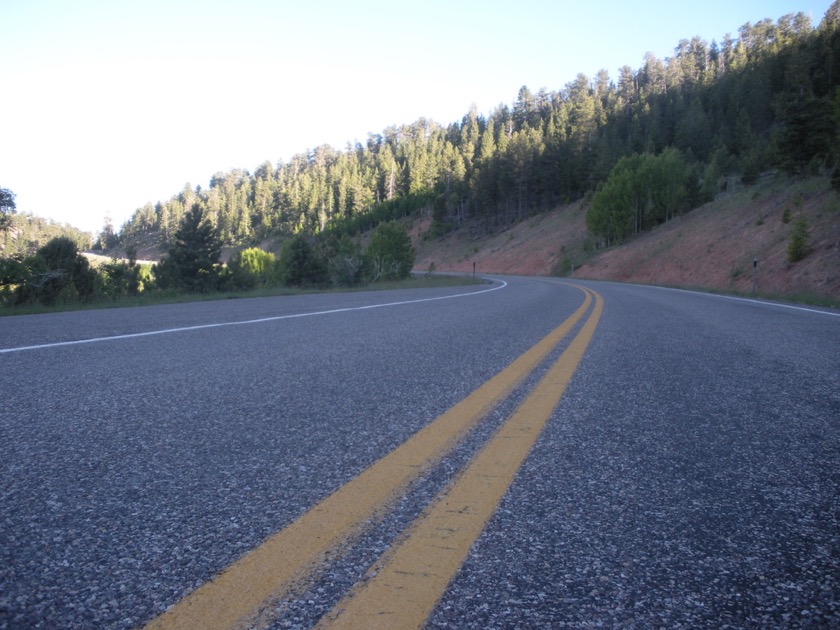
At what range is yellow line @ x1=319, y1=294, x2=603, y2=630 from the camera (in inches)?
50.1

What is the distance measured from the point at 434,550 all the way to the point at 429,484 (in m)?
0.47

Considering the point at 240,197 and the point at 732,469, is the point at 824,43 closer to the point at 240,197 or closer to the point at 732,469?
the point at 732,469

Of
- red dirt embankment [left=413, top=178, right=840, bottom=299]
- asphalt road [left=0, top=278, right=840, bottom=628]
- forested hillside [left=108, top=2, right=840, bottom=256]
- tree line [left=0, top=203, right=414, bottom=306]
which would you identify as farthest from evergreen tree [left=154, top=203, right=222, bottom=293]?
asphalt road [left=0, top=278, right=840, bottom=628]

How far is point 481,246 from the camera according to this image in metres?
78.7

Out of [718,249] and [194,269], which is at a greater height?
[194,269]

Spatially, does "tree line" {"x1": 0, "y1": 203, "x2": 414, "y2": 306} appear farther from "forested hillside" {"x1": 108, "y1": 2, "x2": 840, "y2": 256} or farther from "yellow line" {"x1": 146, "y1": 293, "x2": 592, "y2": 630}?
"yellow line" {"x1": 146, "y1": 293, "x2": 592, "y2": 630}

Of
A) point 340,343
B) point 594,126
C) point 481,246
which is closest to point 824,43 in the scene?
point 594,126

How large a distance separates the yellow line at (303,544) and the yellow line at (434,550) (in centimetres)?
17

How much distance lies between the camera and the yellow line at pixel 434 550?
4.17ft

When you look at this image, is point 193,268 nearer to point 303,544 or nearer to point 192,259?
point 192,259

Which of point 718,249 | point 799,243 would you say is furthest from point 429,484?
point 718,249

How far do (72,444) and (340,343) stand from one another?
3.42m

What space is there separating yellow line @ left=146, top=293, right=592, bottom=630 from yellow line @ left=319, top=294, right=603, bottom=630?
0.55 feet

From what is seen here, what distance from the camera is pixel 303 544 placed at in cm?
156
